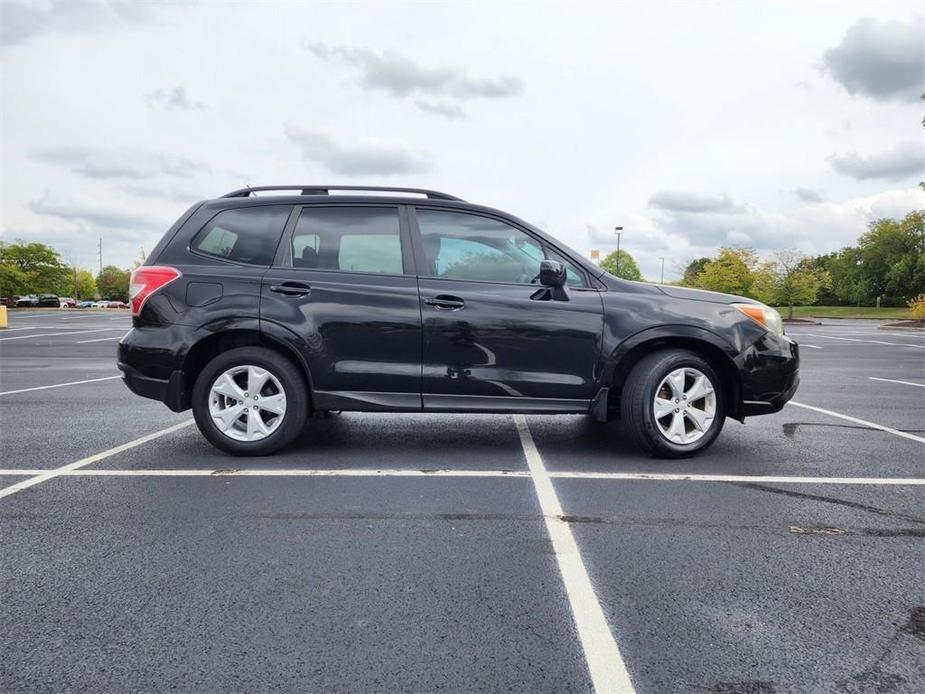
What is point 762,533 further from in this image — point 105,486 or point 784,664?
point 105,486

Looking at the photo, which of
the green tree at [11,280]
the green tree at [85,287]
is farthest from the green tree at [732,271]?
the green tree at [85,287]

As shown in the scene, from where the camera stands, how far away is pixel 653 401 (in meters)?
4.81

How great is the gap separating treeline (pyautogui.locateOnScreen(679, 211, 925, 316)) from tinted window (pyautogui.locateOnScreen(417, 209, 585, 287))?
2216 inches

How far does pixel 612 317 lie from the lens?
4.85 meters

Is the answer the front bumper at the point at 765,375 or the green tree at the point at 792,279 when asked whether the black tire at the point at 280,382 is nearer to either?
the front bumper at the point at 765,375

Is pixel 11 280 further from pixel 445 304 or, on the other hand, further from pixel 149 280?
pixel 445 304

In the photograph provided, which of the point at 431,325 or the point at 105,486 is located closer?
the point at 105,486

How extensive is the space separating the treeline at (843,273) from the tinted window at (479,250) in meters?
56.3

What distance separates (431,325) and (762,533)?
8.11 ft

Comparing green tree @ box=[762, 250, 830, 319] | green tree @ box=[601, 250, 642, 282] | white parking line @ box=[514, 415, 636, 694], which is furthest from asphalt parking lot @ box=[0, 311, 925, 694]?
green tree @ box=[601, 250, 642, 282]

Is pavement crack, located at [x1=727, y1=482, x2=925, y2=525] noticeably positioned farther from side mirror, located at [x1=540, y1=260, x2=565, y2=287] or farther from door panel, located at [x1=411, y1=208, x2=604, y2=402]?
side mirror, located at [x1=540, y1=260, x2=565, y2=287]

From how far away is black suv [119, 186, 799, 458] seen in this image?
481cm

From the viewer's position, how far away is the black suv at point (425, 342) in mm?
4812

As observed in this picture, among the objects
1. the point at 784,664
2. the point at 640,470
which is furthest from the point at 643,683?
the point at 640,470
